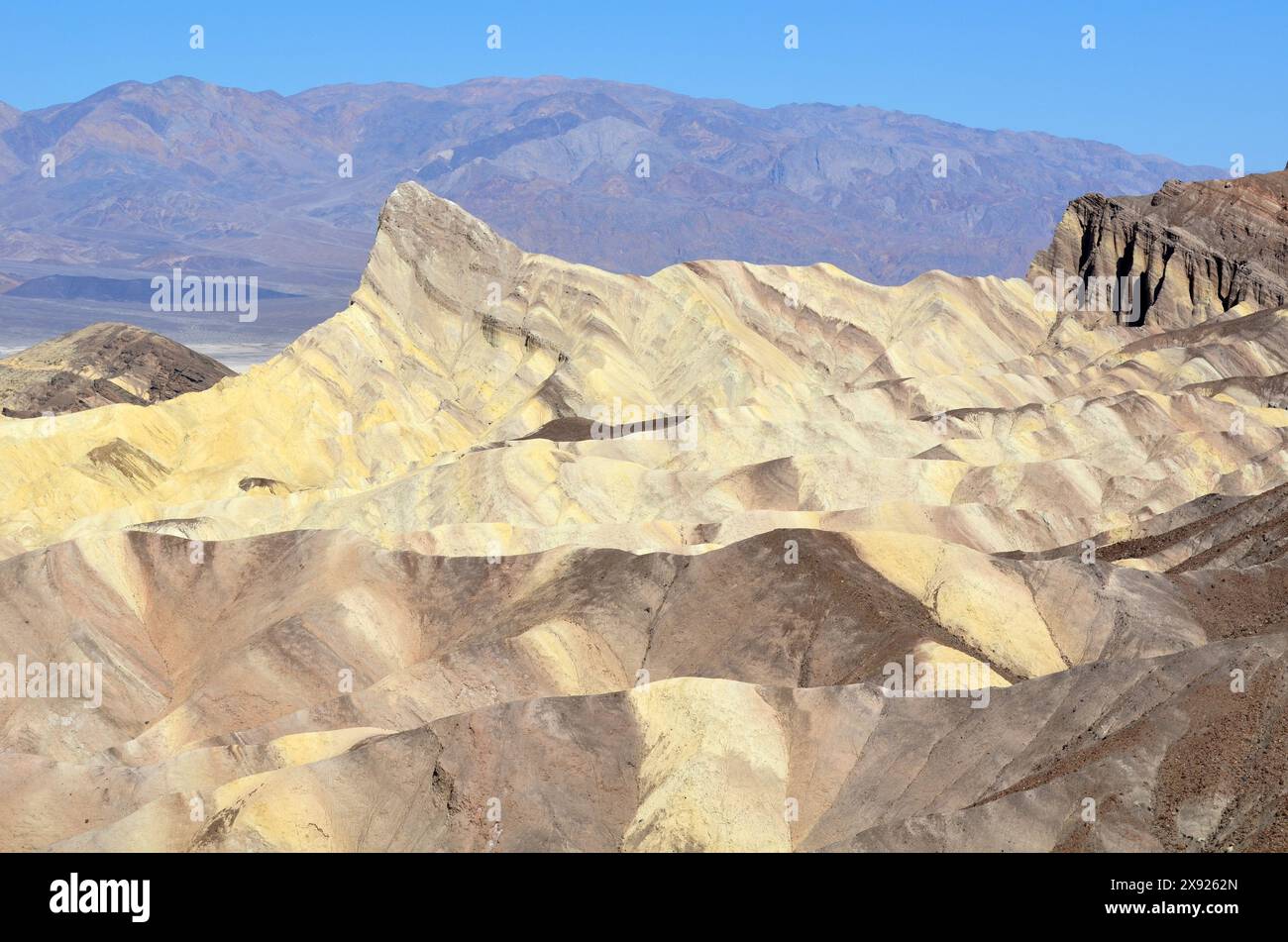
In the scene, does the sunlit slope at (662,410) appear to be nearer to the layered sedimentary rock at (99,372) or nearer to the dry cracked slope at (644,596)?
the dry cracked slope at (644,596)

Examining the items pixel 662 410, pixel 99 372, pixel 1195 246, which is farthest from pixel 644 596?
pixel 99 372

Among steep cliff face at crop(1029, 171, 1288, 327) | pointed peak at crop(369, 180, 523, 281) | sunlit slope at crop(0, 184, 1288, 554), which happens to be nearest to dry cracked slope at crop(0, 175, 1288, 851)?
sunlit slope at crop(0, 184, 1288, 554)

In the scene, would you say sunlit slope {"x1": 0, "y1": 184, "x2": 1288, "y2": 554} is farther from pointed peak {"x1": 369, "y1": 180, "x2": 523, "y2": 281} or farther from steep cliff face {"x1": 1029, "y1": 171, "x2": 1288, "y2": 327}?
steep cliff face {"x1": 1029, "y1": 171, "x2": 1288, "y2": 327}

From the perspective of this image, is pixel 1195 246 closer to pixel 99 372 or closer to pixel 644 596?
pixel 644 596

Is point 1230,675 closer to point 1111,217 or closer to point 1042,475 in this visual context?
point 1042,475

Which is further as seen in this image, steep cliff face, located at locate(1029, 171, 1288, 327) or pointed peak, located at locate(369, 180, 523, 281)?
steep cliff face, located at locate(1029, 171, 1288, 327)
